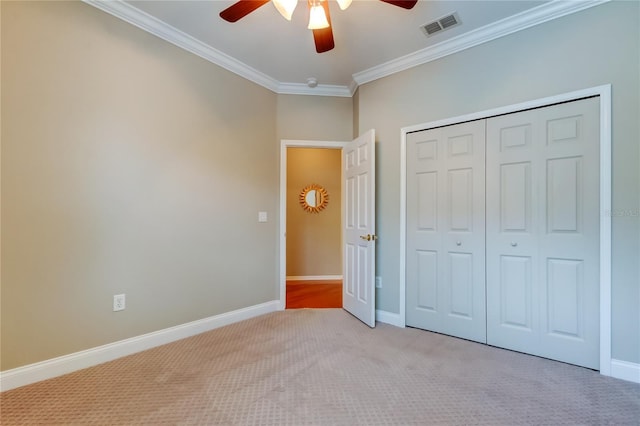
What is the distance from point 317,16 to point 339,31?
2.53 ft

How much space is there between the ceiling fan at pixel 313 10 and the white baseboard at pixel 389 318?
2567 mm

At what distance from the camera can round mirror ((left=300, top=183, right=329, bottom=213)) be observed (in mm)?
5469

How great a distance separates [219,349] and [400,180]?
89.8 inches

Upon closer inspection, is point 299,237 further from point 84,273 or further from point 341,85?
point 84,273

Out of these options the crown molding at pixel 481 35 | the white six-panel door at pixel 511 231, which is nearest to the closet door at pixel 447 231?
the white six-panel door at pixel 511 231

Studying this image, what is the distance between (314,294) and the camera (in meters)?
4.38

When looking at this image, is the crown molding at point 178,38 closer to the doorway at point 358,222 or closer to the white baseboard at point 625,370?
the doorway at point 358,222

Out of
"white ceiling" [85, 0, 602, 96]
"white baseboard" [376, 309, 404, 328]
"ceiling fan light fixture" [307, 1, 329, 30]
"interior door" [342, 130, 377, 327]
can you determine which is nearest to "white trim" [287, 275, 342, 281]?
"interior door" [342, 130, 377, 327]

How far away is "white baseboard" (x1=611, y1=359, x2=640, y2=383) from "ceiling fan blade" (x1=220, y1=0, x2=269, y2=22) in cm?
323

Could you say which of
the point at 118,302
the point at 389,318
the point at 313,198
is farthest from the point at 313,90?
the point at 118,302

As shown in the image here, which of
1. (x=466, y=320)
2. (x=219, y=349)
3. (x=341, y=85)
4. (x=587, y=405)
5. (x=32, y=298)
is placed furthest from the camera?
(x=341, y=85)

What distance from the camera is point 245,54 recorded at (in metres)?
2.96

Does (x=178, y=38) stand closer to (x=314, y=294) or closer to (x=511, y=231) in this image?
(x=511, y=231)

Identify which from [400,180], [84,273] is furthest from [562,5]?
[84,273]
